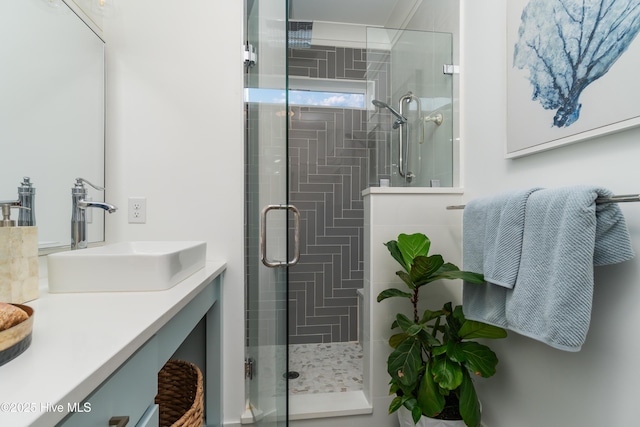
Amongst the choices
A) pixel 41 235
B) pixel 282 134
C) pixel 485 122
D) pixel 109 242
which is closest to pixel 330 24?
pixel 485 122

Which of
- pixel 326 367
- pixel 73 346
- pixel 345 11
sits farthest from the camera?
pixel 345 11

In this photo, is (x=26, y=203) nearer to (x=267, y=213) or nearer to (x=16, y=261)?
(x=16, y=261)

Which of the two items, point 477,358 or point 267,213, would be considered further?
point 267,213

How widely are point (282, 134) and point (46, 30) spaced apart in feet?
3.17

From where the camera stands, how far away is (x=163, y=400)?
131 centimetres

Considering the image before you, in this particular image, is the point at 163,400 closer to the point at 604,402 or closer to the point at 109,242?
the point at 109,242

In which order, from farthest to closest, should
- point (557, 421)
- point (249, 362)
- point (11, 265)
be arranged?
point (249, 362)
point (557, 421)
point (11, 265)

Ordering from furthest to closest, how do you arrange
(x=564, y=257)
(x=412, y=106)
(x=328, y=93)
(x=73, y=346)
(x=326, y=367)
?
(x=328, y=93) < (x=326, y=367) < (x=412, y=106) < (x=564, y=257) < (x=73, y=346)

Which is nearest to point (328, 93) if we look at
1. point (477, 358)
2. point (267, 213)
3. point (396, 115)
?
point (396, 115)

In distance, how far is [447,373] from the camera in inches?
49.8

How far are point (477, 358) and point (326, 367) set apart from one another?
1307mm

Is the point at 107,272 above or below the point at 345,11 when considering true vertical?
below

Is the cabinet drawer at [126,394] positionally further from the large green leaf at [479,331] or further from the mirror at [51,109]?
the large green leaf at [479,331]

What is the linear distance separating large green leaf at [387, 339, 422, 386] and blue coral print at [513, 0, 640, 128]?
1.00 metres
